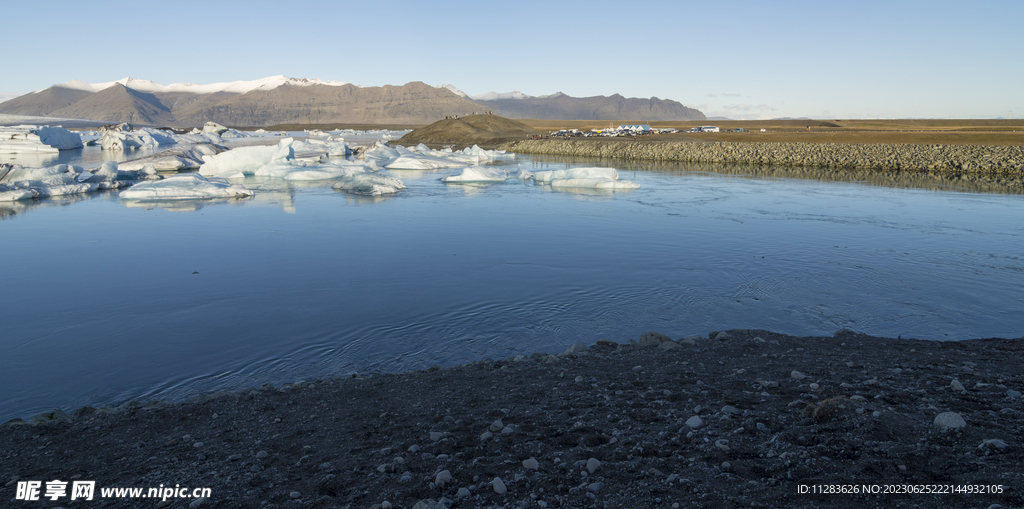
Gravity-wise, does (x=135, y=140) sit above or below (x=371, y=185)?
above

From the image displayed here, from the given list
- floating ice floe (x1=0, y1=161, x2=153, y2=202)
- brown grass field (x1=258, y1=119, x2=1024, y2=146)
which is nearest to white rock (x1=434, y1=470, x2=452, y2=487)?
floating ice floe (x1=0, y1=161, x2=153, y2=202)

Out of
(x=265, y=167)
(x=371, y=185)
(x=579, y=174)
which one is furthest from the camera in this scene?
(x=265, y=167)

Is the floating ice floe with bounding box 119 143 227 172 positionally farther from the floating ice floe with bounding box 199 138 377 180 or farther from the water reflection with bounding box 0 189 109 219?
the water reflection with bounding box 0 189 109 219

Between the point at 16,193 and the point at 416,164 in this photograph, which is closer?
the point at 16,193

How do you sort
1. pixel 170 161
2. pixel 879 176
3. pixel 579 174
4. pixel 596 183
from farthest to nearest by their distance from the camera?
pixel 170 161
pixel 879 176
pixel 579 174
pixel 596 183

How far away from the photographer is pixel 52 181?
760 inches

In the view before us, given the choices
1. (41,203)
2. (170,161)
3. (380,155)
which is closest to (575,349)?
(41,203)

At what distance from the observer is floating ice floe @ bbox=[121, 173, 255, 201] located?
57.4ft

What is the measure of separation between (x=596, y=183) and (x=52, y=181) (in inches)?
750

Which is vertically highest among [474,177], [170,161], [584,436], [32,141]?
[32,141]

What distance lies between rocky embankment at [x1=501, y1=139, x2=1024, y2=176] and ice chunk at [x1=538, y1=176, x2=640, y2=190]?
18377 mm

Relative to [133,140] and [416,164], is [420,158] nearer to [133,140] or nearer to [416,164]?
[416,164]

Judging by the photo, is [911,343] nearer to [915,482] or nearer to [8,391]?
[915,482]

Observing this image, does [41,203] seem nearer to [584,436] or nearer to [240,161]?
[240,161]
